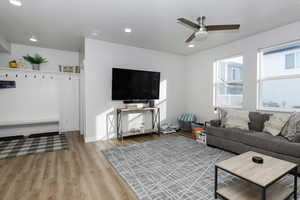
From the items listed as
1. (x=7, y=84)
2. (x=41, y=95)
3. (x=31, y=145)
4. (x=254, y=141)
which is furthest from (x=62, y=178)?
(x=7, y=84)

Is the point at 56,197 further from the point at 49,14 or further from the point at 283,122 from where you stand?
the point at 283,122

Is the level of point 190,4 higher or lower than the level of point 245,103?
higher

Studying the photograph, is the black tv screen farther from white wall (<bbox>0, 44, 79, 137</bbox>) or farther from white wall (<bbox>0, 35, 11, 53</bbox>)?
white wall (<bbox>0, 35, 11, 53</bbox>)

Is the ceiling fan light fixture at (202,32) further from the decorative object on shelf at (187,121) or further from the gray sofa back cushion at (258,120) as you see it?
the decorative object on shelf at (187,121)

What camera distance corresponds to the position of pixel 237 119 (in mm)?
3293

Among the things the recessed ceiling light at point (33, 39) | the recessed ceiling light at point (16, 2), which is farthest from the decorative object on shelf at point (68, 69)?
A: the recessed ceiling light at point (16, 2)

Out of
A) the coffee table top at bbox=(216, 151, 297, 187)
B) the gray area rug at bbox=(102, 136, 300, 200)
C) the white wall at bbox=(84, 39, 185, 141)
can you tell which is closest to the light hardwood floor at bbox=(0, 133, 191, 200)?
the gray area rug at bbox=(102, 136, 300, 200)

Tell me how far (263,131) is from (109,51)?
405 centimetres

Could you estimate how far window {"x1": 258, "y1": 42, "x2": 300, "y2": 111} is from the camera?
306 cm

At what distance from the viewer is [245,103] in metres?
3.78

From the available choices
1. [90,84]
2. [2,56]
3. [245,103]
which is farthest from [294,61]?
[2,56]

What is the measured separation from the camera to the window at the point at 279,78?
306cm

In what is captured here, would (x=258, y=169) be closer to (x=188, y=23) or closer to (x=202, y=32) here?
(x=202, y=32)

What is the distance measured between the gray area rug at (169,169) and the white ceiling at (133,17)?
265cm
